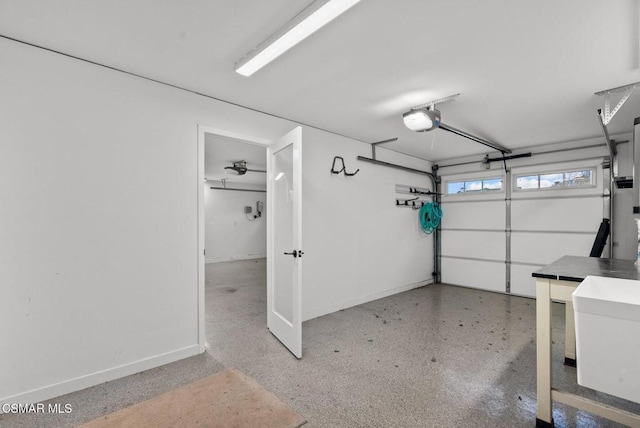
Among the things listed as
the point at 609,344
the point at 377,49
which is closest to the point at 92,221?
the point at 377,49

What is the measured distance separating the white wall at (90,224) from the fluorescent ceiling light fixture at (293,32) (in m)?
0.90

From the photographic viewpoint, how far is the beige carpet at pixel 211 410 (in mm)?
1750

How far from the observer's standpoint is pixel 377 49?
6.63 ft

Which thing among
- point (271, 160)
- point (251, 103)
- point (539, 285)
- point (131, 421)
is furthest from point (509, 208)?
point (131, 421)

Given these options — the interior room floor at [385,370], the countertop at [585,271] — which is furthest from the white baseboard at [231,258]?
the countertop at [585,271]

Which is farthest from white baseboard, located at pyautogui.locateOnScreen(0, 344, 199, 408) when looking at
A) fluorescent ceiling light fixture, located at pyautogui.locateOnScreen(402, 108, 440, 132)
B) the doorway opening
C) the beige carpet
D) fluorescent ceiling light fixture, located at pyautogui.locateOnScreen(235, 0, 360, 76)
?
fluorescent ceiling light fixture, located at pyautogui.locateOnScreen(402, 108, 440, 132)

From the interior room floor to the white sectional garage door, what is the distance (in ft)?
3.40

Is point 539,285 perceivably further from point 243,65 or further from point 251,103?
point 251,103

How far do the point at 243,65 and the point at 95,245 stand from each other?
6.04ft

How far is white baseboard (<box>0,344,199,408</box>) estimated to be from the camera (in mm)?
1936

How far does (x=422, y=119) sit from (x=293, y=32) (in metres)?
1.57

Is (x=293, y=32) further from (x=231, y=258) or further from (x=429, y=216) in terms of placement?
(x=231, y=258)

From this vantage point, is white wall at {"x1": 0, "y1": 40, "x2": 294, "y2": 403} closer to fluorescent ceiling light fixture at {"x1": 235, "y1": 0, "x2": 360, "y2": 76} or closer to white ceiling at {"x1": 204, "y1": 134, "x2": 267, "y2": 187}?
fluorescent ceiling light fixture at {"x1": 235, "y1": 0, "x2": 360, "y2": 76}

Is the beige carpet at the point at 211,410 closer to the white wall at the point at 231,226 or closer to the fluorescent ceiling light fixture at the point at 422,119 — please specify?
the fluorescent ceiling light fixture at the point at 422,119
